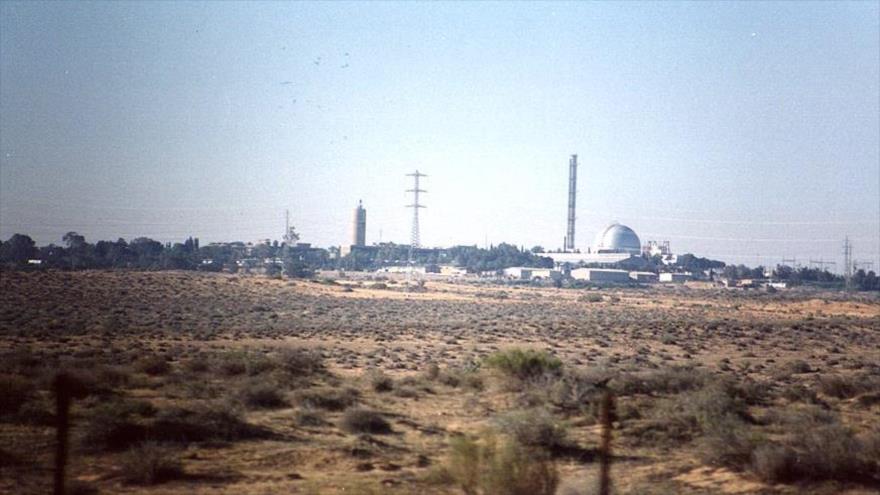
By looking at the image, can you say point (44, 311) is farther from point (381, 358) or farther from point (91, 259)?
point (91, 259)

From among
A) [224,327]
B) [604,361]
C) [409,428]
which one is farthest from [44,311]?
[409,428]

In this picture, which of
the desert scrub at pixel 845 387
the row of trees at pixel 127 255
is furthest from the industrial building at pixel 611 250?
the desert scrub at pixel 845 387

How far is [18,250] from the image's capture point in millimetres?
58875

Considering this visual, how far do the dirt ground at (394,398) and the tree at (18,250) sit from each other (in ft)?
16.0

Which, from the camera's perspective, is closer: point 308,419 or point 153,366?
point 308,419

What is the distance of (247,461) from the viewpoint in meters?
14.2

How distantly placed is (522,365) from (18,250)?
4949 cm

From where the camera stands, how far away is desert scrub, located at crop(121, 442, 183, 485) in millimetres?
12461

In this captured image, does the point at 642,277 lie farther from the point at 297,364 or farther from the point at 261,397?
the point at 261,397

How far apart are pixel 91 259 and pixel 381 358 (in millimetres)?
62028

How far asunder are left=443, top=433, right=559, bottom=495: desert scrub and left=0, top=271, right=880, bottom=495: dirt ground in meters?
0.60

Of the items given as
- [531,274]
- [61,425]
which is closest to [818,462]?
[61,425]

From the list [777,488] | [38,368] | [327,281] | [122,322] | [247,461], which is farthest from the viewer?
[327,281]

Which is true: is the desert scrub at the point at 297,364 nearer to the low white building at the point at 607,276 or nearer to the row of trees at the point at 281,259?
the row of trees at the point at 281,259
